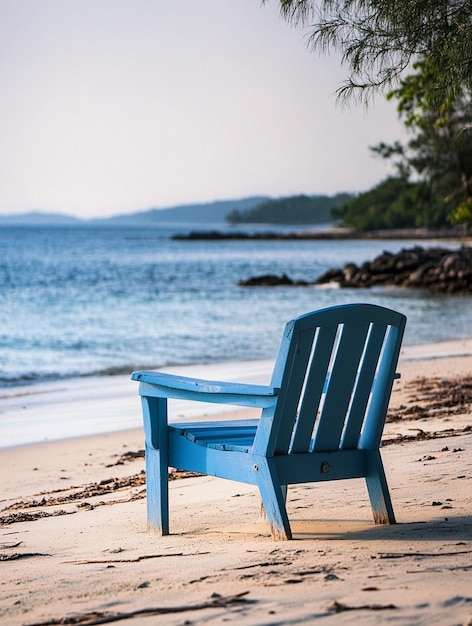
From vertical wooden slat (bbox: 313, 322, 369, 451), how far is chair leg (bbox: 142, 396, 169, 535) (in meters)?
0.78

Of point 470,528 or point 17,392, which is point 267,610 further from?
point 17,392

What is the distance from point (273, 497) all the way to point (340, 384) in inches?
24.5

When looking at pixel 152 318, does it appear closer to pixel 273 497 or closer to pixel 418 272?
pixel 418 272

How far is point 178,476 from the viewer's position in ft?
20.9

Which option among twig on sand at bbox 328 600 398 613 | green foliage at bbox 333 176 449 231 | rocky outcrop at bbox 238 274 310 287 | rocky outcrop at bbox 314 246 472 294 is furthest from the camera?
Answer: green foliage at bbox 333 176 449 231

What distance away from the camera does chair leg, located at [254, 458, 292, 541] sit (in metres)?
4.07

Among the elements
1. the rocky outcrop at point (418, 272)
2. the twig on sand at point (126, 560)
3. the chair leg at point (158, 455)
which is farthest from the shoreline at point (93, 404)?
the rocky outcrop at point (418, 272)

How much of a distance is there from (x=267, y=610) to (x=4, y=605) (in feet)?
3.18

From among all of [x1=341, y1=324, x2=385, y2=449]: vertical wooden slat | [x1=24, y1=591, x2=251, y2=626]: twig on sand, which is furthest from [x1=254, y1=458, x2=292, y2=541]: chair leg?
[x1=24, y1=591, x2=251, y2=626]: twig on sand

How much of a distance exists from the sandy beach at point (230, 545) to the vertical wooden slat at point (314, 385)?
1.49ft

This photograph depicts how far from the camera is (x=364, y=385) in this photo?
4.42 metres

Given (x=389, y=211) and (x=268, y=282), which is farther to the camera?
(x=389, y=211)

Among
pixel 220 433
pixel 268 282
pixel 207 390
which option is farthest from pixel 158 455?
pixel 268 282

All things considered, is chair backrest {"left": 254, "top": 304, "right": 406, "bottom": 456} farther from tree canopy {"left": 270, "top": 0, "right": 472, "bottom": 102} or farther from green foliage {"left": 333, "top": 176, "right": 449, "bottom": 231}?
green foliage {"left": 333, "top": 176, "right": 449, "bottom": 231}
